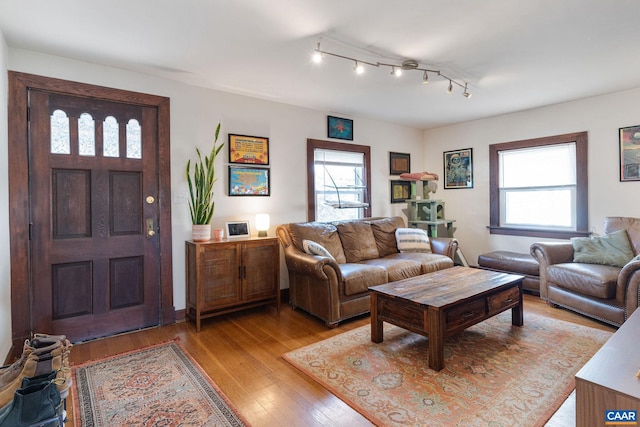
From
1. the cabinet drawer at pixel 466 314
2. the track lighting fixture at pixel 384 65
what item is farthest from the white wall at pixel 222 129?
the cabinet drawer at pixel 466 314

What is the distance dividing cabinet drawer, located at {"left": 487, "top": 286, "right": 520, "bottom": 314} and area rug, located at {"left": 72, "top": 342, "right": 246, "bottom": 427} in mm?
2022

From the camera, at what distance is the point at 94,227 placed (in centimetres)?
286

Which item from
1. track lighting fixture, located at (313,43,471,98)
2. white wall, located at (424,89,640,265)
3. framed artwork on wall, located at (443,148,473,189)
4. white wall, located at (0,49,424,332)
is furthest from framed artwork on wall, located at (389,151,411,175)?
track lighting fixture, located at (313,43,471,98)

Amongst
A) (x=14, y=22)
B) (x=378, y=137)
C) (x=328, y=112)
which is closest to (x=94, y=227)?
(x=14, y=22)

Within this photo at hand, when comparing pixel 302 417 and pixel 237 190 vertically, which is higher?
pixel 237 190

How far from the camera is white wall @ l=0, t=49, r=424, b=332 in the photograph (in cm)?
282

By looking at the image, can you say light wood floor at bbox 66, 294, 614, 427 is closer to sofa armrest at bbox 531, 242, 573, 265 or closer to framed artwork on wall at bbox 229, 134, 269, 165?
sofa armrest at bbox 531, 242, 573, 265

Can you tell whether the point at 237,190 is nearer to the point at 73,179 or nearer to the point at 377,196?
the point at 73,179

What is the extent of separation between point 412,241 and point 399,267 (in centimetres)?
85

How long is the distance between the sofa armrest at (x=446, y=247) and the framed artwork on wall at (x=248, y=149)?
2433 millimetres

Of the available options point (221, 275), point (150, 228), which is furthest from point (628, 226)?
point (150, 228)

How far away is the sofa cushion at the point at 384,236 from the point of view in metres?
4.29

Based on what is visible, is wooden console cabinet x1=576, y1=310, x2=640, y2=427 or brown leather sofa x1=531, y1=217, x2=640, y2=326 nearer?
wooden console cabinet x1=576, y1=310, x2=640, y2=427

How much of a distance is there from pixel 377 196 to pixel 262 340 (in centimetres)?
299
